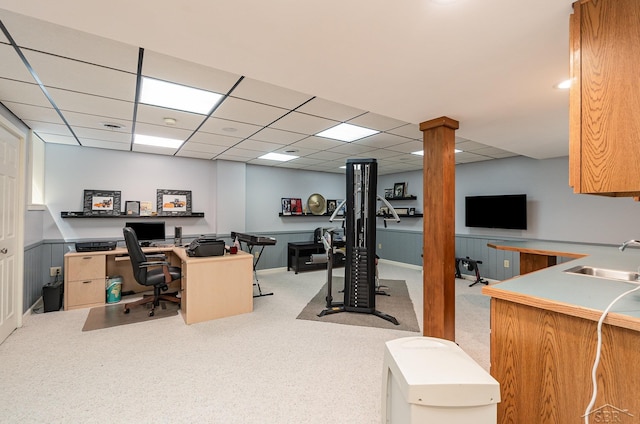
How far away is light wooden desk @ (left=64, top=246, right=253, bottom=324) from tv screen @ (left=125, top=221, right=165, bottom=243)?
393 millimetres

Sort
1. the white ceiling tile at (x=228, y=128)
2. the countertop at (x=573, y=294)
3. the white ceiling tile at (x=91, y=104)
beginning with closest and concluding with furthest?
the countertop at (x=573, y=294), the white ceiling tile at (x=91, y=104), the white ceiling tile at (x=228, y=128)

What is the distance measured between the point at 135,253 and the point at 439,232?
3.49 m

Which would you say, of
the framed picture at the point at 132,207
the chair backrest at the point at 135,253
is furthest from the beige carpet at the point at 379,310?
the framed picture at the point at 132,207

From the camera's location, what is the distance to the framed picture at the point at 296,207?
661cm

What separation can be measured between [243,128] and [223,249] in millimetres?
1549

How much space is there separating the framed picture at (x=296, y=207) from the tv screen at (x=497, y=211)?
11.7ft

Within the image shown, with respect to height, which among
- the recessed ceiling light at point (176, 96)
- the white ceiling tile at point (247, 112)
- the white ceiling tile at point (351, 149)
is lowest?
the white ceiling tile at point (247, 112)

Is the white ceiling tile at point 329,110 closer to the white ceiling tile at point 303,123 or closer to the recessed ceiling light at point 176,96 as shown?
the white ceiling tile at point 303,123

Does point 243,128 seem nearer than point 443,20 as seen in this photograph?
No

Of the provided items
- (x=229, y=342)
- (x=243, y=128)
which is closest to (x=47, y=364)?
(x=229, y=342)

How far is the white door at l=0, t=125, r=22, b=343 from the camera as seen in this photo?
8.90 ft

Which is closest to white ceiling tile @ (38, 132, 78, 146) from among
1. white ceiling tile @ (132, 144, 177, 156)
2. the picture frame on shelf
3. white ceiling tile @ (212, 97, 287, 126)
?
white ceiling tile @ (132, 144, 177, 156)

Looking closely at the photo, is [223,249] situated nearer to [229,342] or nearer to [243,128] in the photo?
[229,342]

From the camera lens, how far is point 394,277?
225 inches
